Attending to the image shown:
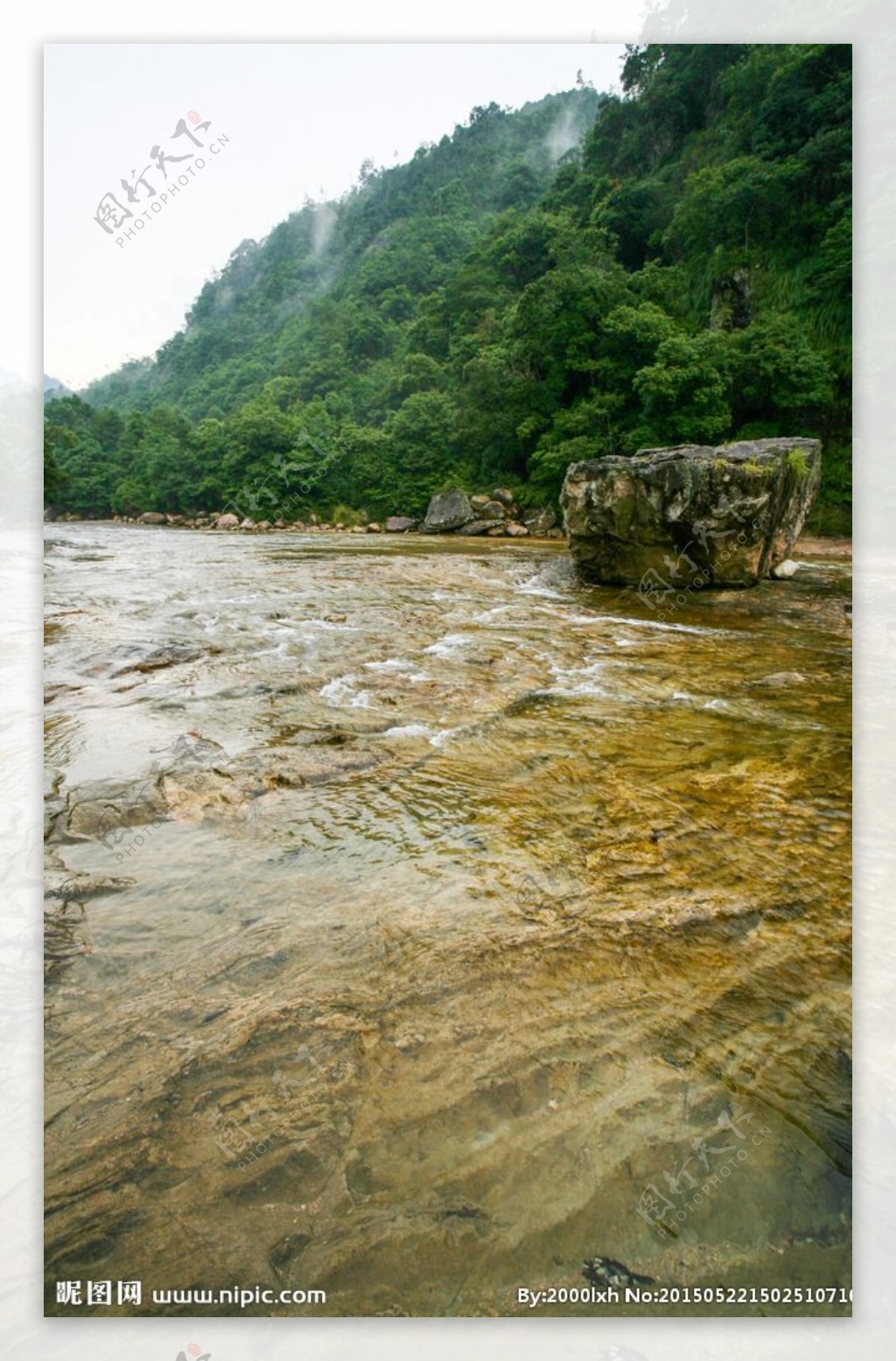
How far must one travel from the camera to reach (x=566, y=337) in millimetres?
18594

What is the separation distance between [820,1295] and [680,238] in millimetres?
20969

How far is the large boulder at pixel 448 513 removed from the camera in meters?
19.1

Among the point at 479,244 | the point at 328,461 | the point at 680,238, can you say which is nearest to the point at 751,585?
the point at 680,238

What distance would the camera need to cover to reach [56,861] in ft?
8.45

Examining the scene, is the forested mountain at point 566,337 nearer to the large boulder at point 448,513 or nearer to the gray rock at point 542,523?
the gray rock at point 542,523

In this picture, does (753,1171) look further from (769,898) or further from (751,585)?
(751,585)

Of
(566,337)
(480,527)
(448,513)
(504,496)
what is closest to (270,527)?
(448,513)

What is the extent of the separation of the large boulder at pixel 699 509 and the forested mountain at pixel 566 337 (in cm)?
52

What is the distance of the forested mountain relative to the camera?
8148mm

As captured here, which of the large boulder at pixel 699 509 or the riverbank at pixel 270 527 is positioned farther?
the riverbank at pixel 270 527

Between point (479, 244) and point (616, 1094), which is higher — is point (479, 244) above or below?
above

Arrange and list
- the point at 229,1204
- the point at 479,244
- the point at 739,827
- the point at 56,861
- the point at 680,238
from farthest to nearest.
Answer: the point at 479,244, the point at 680,238, the point at 739,827, the point at 56,861, the point at 229,1204

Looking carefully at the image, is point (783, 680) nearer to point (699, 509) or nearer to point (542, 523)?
point (699, 509)

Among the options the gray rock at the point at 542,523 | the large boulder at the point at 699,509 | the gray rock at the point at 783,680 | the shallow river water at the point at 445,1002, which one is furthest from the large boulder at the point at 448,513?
the shallow river water at the point at 445,1002
